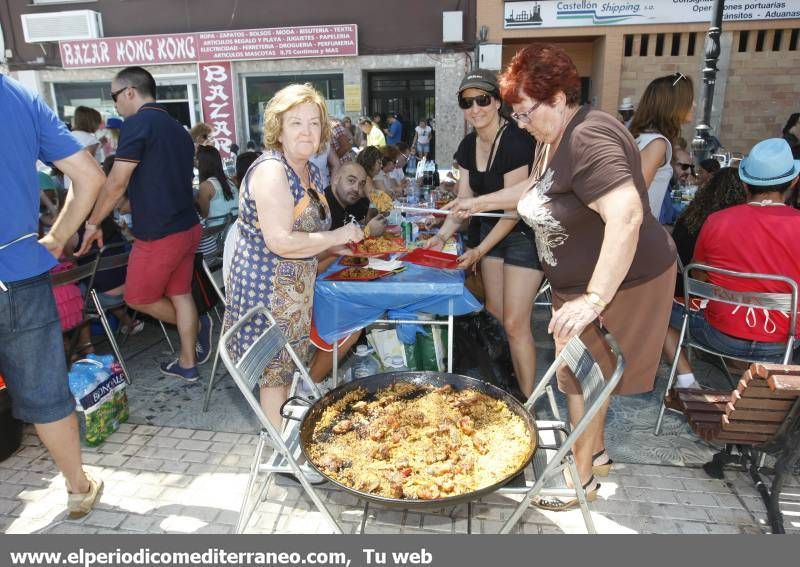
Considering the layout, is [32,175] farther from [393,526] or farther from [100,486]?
[393,526]

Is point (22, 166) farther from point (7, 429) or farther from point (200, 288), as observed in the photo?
point (200, 288)

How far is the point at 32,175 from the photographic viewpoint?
7.07 ft

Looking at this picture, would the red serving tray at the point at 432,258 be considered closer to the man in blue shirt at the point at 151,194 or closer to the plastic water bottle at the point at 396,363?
the plastic water bottle at the point at 396,363

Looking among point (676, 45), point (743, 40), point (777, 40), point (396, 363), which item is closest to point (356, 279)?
point (396, 363)

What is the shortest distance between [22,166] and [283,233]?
3.47 ft

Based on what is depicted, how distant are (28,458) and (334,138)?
4792mm

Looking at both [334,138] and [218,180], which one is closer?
[218,180]

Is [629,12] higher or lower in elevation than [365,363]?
higher

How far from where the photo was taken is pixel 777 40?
1268 cm

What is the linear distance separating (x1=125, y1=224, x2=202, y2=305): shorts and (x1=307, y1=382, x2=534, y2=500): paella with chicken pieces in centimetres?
198

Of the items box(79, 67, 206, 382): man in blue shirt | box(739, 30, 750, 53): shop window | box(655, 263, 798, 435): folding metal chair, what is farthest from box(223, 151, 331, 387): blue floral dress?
box(739, 30, 750, 53): shop window

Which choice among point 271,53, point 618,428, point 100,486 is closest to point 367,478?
point 100,486

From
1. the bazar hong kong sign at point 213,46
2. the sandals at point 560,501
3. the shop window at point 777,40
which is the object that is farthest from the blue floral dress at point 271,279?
the shop window at point 777,40

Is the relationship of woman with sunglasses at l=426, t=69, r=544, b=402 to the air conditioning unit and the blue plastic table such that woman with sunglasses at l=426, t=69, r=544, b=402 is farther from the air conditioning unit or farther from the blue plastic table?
the air conditioning unit
